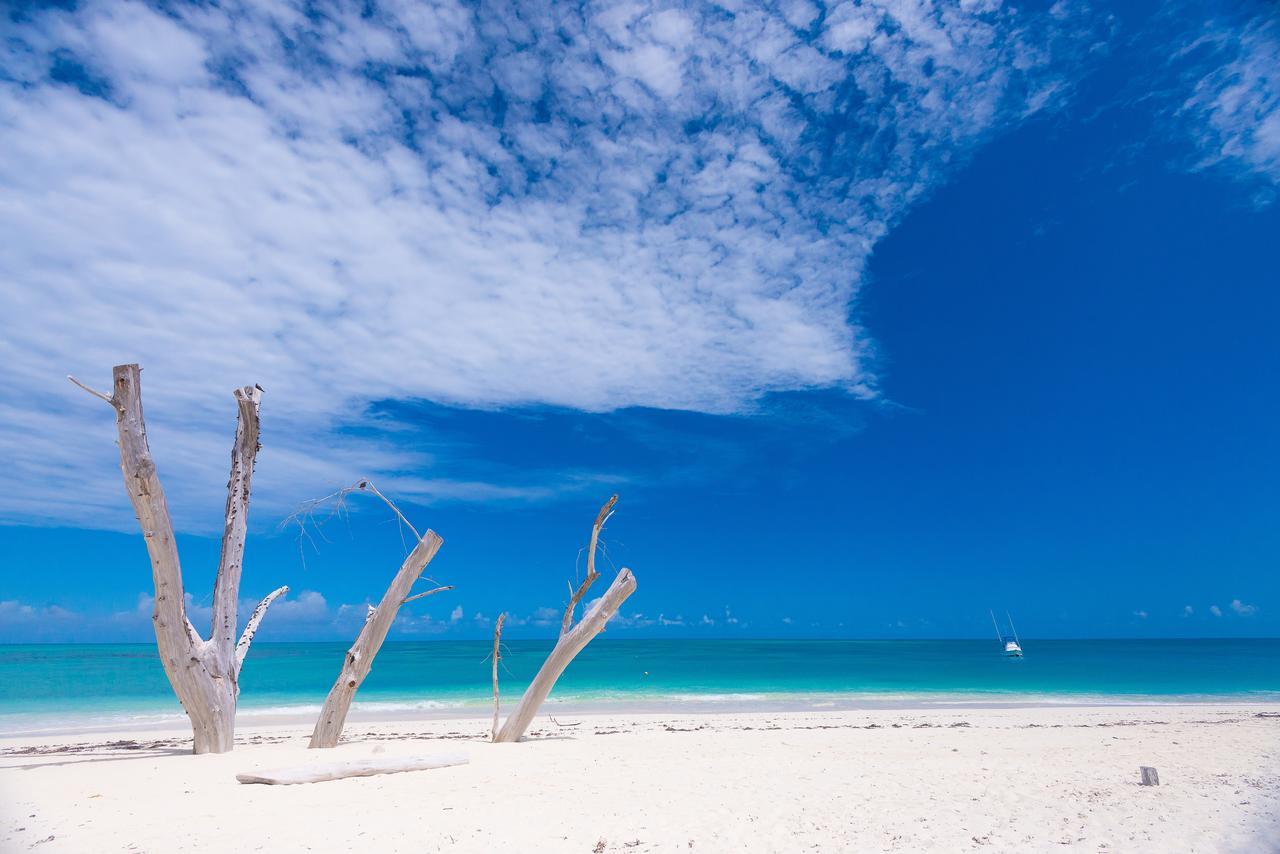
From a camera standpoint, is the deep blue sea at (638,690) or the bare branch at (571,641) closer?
the bare branch at (571,641)

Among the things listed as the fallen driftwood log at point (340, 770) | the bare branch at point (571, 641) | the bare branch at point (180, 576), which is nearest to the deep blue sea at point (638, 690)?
the bare branch at point (571, 641)

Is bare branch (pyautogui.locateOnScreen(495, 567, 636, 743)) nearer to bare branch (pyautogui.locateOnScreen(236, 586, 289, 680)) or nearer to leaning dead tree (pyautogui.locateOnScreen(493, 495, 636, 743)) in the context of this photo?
leaning dead tree (pyautogui.locateOnScreen(493, 495, 636, 743))

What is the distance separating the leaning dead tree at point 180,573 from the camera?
323 inches

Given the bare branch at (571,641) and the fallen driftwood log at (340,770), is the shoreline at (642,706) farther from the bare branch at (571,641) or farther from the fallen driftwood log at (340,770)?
the fallen driftwood log at (340,770)

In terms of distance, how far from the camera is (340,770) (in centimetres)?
715

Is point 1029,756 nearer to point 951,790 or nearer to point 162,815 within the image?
point 951,790

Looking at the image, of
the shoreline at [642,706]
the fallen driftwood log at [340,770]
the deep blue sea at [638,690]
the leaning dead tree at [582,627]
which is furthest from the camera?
the deep blue sea at [638,690]

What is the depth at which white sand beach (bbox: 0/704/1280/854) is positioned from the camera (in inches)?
202

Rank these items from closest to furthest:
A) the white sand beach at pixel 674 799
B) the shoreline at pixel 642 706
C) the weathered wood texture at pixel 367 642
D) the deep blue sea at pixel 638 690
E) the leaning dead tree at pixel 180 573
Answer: the white sand beach at pixel 674 799 → the leaning dead tree at pixel 180 573 → the weathered wood texture at pixel 367 642 → the shoreline at pixel 642 706 → the deep blue sea at pixel 638 690

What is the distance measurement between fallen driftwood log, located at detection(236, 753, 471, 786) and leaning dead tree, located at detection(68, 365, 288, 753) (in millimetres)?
2249

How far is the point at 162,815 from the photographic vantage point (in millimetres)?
5770

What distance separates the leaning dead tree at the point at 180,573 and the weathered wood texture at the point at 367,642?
1.21 metres

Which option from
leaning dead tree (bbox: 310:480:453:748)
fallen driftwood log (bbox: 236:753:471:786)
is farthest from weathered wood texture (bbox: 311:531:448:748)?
fallen driftwood log (bbox: 236:753:471:786)

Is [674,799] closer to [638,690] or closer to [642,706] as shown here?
[642,706]
